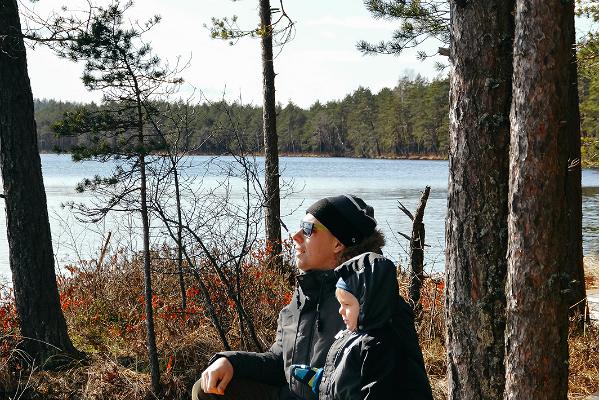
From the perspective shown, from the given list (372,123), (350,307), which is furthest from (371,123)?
(350,307)

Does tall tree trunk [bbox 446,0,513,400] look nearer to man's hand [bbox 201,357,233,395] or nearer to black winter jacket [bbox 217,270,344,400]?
black winter jacket [bbox 217,270,344,400]

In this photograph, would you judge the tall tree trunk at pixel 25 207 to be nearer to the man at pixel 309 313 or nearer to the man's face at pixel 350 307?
the man at pixel 309 313

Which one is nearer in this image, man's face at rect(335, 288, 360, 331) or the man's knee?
man's face at rect(335, 288, 360, 331)

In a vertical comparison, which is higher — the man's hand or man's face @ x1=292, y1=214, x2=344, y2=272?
man's face @ x1=292, y1=214, x2=344, y2=272

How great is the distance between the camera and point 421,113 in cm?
5738

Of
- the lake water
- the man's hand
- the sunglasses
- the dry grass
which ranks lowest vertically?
the dry grass

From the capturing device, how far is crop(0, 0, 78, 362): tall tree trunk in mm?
5992

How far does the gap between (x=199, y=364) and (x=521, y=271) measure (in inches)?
131

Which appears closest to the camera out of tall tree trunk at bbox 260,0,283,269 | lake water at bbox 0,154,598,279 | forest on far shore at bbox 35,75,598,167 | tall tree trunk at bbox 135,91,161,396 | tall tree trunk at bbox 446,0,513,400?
tall tree trunk at bbox 446,0,513,400

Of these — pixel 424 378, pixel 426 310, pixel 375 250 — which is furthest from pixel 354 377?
pixel 426 310

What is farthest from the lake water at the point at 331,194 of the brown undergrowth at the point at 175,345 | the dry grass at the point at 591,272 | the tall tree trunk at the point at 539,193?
the tall tree trunk at the point at 539,193

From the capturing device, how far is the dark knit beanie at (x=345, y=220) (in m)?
3.05

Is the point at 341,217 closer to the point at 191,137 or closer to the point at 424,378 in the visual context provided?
the point at 424,378

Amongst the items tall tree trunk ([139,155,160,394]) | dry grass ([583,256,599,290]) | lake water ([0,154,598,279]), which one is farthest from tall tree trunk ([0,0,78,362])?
dry grass ([583,256,599,290])
